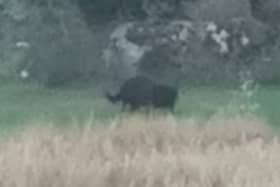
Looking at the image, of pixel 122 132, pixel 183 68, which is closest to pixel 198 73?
pixel 183 68

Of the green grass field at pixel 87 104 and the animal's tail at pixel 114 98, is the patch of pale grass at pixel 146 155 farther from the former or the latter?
the animal's tail at pixel 114 98

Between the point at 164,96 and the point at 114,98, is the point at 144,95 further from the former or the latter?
the point at 114,98

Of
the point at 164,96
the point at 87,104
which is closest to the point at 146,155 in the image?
the point at 164,96

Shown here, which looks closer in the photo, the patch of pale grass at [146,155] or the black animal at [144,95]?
the patch of pale grass at [146,155]

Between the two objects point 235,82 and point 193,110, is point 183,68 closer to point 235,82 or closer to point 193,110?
point 235,82

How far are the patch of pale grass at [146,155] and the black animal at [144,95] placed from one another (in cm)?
314

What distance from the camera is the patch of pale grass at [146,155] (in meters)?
8.24

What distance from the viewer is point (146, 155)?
921cm

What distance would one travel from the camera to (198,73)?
1947cm

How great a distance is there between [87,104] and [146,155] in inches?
266

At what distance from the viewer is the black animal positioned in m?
14.3

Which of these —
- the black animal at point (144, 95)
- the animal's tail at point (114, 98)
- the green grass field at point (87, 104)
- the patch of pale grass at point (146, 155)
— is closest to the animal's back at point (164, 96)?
the black animal at point (144, 95)

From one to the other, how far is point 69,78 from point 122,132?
9.03m

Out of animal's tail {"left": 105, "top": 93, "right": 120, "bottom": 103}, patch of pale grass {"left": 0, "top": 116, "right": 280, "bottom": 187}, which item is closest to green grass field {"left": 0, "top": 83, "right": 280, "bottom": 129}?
animal's tail {"left": 105, "top": 93, "right": 120, "bottom": 103}
